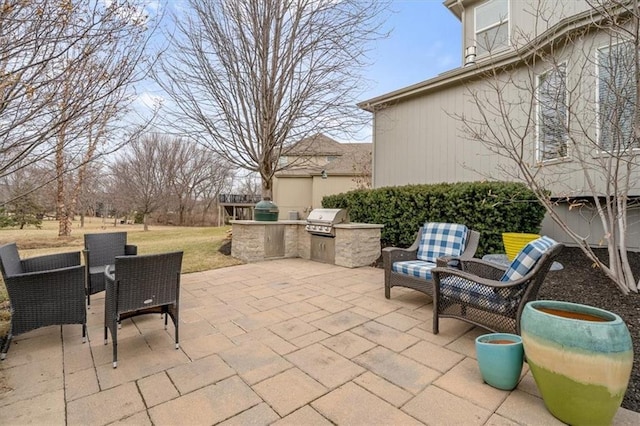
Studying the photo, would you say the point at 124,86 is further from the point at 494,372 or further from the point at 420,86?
the point at 420,86

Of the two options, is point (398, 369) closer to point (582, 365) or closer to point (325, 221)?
point (582, 365)

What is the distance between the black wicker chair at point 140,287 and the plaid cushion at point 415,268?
263 centimetres

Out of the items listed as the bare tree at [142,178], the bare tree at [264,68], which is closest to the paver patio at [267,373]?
the bare tree at [264,68]

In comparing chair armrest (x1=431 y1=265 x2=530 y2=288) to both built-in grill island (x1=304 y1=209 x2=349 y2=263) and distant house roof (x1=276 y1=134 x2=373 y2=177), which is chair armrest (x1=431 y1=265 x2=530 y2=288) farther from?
distant house roof (x1=276 y1=134 x2=373 y2=177)

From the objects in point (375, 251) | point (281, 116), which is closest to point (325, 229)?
point (375, 251)

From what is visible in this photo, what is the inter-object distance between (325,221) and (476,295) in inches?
163

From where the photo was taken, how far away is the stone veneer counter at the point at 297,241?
242 inches

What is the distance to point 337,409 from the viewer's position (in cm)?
188

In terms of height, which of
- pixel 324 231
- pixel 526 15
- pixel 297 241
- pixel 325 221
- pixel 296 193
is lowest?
pixel 297 241

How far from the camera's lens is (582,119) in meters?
5.17

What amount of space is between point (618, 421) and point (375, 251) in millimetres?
4737

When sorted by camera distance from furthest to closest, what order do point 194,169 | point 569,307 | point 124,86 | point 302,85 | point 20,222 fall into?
point 194,169 < point 20,222 < point 302,85 < point 124,86 < point 569,307

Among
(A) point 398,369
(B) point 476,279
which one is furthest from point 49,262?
(B) point 476,279

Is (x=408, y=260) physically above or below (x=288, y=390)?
above
